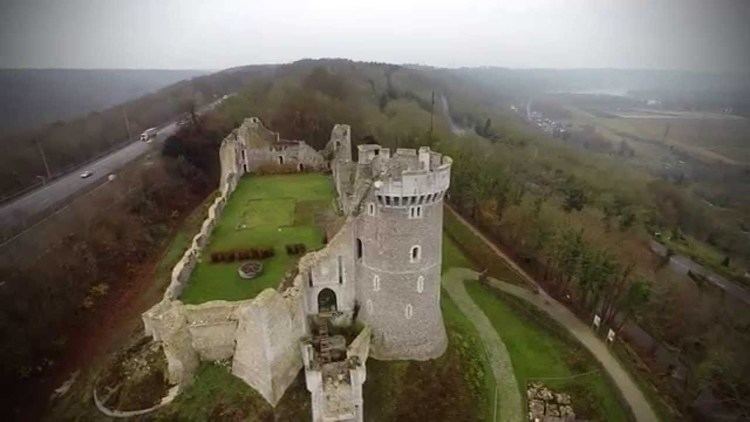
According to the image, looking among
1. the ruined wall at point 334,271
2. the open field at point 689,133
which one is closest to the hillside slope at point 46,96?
the ruined wall at point 334,271

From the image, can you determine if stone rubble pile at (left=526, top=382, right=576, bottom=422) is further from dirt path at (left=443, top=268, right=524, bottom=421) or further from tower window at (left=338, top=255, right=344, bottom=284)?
tower window at (left=338, top=255, right=344, bottom=284)

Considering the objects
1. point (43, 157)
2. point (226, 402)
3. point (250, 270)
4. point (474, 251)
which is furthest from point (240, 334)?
point (43, 157)

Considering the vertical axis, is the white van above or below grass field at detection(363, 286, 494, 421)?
above

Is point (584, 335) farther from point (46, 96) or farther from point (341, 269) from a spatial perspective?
point (46, 96)

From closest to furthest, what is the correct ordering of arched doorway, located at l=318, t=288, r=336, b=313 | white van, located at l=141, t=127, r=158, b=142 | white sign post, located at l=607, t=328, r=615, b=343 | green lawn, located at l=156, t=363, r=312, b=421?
green lawn, located at l=156, t=363, r=312, b=421, arched doorway, located at l=318, t=288, r=336, b=313, white sign post, located at l=607, t=328, r=615, b=343, white van, located at l=141, t=127, r=158, b=142

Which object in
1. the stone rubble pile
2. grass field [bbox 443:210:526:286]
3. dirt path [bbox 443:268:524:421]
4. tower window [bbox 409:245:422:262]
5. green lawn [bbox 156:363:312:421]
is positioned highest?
tower window [bbox 409:245:422:262]

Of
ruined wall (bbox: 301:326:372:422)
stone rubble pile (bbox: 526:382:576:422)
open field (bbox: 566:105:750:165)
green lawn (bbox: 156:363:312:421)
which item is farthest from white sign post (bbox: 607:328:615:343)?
open field (bbox: 566:105:750:165)

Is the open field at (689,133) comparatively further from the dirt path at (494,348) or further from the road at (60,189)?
the road at (60,189)
